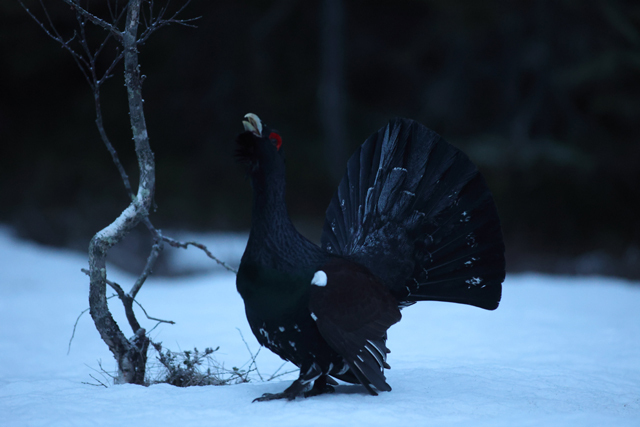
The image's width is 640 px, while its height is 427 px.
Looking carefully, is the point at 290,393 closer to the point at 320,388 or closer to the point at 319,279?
the point at 320,388

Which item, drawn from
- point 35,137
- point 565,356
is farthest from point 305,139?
point 565,356

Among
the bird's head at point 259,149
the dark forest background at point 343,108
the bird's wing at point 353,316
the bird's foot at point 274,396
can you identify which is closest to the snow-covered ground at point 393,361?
the bird's foot at point 274,396

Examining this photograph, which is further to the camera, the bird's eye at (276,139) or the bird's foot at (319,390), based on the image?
the bird's foot at (319,390)

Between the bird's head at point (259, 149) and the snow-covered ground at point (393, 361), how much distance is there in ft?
3.85

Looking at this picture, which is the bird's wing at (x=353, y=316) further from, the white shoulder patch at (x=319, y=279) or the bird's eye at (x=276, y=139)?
the bird's eye at (x=276, y=139)

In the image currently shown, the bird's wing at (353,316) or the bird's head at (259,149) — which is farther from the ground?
the bird's head at (259,149)

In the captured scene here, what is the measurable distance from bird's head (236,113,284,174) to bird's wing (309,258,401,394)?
58 centimetres

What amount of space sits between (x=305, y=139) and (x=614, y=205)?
708 cm

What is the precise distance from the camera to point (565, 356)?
484 centimetres

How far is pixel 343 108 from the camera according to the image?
44.7 feet

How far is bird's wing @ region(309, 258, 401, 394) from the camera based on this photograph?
288 centimetres

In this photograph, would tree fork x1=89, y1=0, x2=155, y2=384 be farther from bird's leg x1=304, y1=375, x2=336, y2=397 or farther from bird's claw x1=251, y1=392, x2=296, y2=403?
bird's leg x1=304, y1=375, x2=336, y2=397

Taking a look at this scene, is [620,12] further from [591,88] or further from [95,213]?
[95,213]

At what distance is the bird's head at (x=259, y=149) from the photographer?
295cm
